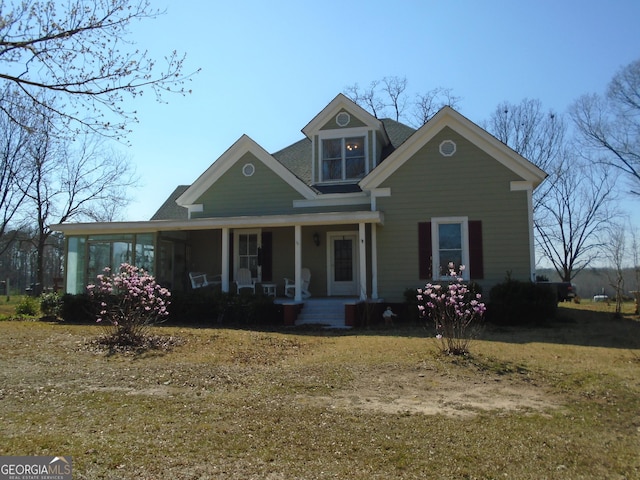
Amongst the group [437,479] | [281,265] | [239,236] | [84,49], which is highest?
[84,49]

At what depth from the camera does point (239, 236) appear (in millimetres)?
16422

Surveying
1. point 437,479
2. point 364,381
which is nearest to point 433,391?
point 364,381

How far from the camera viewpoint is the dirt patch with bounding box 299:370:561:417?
212 inches

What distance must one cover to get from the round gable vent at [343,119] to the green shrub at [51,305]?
1024 cm

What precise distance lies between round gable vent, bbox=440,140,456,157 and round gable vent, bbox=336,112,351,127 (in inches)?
143

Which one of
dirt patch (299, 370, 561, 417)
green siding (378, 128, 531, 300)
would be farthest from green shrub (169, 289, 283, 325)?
dirt patch (299, 370, 561, 417)

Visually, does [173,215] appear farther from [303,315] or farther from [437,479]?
[437,479]

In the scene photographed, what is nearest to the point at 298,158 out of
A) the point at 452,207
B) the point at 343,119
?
the point at 343,119

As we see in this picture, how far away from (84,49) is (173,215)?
41.0 ft

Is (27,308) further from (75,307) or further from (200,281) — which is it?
(200,281)

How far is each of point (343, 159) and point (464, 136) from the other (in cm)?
420

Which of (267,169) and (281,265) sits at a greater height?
(267,169)

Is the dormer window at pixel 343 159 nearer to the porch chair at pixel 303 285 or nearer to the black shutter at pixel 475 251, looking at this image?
the porch chair at pixel 303 285

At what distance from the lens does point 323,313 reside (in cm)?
1333
